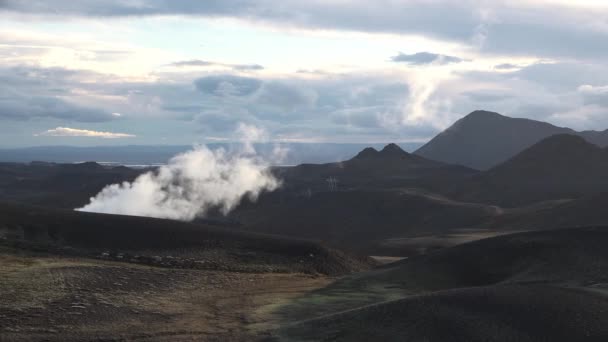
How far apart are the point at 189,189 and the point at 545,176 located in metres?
69.5

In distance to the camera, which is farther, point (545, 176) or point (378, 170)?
point (378, 170)

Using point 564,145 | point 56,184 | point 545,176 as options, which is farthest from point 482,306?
point 56,184

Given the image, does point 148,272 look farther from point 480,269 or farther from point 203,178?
point 203,178

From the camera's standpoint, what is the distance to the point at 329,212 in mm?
106250

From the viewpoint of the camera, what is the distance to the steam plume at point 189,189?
87000 millimetres

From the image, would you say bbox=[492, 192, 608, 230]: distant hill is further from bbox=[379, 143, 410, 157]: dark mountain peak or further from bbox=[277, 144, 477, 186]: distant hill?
bbox=[379, 143, 410, 157]: dark mountain peak

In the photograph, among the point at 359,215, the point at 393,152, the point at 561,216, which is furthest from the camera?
the point at 393,152

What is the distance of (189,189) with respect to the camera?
111 meters

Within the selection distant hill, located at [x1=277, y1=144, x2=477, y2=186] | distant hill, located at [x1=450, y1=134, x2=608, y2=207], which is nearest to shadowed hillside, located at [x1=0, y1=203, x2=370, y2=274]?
distant hill, located at [x1=450, y1=134, x2=608, y2=207]

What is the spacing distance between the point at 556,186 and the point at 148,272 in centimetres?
9996

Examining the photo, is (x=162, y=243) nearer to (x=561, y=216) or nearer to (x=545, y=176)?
(x=561, y=216)

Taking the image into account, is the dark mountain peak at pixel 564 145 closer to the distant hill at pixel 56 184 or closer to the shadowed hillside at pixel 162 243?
the distant hill at pixel 56 184

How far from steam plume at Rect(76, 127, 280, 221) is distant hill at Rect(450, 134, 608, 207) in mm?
40085

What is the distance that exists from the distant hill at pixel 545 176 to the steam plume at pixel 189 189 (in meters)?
40.1
